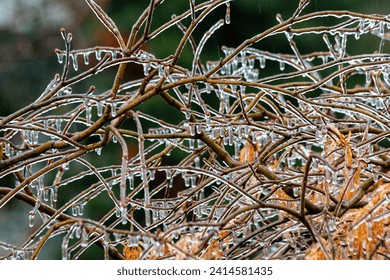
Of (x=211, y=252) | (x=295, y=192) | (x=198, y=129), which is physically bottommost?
(x=211, y=252)

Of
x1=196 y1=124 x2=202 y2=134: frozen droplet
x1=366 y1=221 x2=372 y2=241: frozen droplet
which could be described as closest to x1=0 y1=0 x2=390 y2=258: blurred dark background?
x1=196 y1=124 x2=202 y2=134: frozen droplet

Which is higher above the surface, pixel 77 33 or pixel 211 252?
pixel 77 33

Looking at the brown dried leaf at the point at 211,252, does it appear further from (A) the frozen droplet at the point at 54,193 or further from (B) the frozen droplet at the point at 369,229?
(A) the frozen droplet at the point at 54,193

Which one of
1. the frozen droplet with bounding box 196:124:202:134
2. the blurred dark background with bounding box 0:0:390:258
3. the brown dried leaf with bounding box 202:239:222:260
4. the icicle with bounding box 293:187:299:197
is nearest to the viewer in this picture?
the brown dried leaf with bounding box 202:239:222:260

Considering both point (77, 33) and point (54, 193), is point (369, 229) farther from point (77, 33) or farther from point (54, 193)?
point (77, 33)

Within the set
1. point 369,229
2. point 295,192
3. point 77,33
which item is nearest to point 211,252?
point 369,229

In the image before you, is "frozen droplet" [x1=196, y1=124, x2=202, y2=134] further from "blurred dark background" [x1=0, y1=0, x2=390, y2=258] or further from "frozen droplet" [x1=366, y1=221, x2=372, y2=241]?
"blurred dark background" [x1=0, y1=0, x2=390, y2=258]

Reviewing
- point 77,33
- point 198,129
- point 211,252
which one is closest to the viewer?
point 211,252
